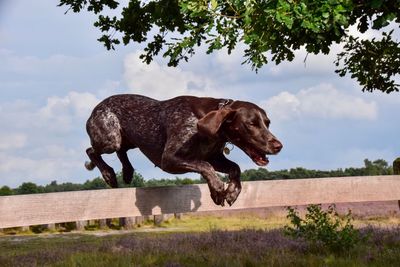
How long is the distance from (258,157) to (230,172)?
3.41ft

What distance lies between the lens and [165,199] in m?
9.71

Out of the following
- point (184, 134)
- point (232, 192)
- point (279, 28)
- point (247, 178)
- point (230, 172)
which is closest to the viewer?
point (279, 28)

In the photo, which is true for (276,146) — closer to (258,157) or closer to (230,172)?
(258,157)

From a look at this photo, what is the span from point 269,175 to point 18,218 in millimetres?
13434

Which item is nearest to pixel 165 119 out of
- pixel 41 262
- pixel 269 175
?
pixel 41 262

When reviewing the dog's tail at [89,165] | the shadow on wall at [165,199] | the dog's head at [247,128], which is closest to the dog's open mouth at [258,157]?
the dog's head at [247,128]

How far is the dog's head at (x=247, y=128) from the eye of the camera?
25.1 ft

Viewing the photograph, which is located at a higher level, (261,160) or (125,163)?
(125,163)

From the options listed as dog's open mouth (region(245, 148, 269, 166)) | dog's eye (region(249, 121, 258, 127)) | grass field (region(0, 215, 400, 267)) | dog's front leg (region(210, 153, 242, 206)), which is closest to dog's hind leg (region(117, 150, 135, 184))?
grass field (region(0, 215, 400, 267))

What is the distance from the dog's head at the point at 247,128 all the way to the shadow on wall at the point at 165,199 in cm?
218

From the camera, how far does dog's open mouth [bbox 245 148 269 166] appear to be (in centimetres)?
781

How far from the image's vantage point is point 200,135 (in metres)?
7.97

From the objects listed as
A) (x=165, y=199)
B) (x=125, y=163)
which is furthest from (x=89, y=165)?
(x=165, y=199)

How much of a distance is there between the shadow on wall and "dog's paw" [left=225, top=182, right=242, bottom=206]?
1.55 meters
